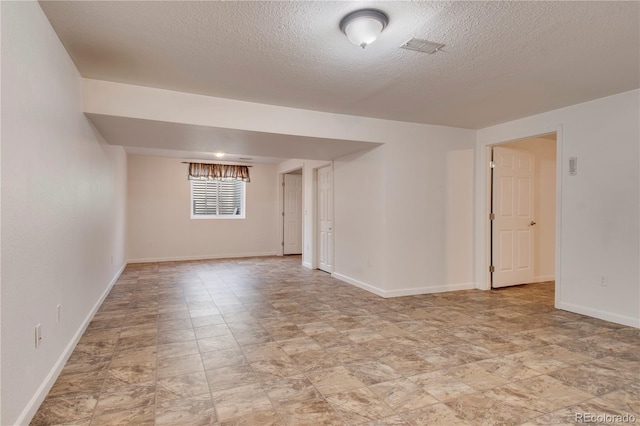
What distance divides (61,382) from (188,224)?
606 cm

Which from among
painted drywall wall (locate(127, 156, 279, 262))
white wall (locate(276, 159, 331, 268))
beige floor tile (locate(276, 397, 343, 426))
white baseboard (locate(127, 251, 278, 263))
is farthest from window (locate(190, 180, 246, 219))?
beige floor tile (locate(276, 397, 343, 426))

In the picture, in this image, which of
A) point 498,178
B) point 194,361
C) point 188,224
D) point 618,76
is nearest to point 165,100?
point 194,361

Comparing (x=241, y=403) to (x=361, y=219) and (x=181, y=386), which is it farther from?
(x=361, y=219)

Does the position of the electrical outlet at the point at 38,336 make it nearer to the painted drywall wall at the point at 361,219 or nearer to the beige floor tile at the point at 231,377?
the beige floor tile at the point at 231,377

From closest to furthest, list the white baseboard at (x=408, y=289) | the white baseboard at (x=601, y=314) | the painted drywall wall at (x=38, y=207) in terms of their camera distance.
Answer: the painted drywall wall at (x=38, y=207) < the white baseboard at (x=601, y=314) < the white baseboard at (x=408, y=289)

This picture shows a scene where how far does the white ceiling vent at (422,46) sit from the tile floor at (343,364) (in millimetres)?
2310

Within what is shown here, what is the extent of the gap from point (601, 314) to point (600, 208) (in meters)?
1.11

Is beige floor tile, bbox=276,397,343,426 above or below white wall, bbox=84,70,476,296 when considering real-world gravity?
below

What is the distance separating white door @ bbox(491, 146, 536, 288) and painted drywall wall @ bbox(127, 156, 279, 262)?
5.51 metres

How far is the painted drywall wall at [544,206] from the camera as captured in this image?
545 cm

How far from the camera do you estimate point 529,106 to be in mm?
3877

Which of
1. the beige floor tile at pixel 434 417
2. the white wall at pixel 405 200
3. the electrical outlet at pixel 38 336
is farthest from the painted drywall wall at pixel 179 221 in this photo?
the beige floor tile at pixel 434 417

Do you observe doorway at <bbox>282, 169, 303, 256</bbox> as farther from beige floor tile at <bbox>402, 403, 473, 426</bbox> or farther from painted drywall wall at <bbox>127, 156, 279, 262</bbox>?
beige floor tile at <bbox>402, 403, 473, 426</bbox>

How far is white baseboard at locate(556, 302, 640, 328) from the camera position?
3353 mm
